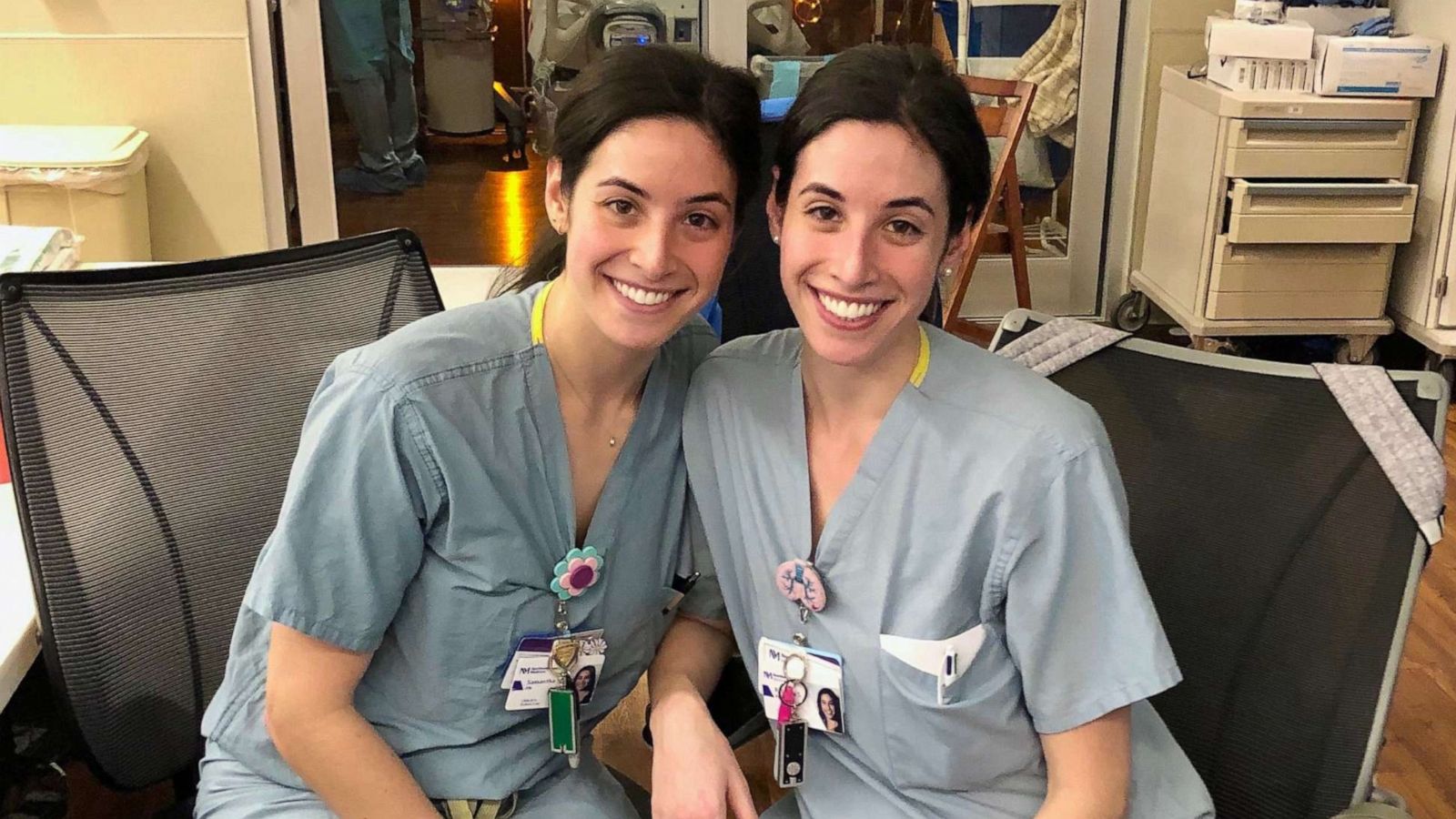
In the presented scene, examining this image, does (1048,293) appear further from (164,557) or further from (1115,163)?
(164,557)

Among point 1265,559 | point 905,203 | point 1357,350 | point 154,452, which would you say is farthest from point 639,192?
point 1357,350

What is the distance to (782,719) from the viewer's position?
128 cm

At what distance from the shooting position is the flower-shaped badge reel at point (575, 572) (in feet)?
4.18

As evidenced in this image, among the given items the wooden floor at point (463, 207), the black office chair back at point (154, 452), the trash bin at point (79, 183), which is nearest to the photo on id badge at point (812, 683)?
the black office chair back at point (154, 452)

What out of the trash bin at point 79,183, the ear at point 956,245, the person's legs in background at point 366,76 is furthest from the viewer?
the person's legs in background at point 366,76

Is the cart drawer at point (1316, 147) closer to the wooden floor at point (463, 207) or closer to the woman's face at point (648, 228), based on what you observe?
the wooden floor at point (463, 207)

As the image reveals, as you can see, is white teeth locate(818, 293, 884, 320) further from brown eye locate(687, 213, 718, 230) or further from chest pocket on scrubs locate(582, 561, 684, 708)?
chest pocket on scrubs locate(582, 561, 684, 708)

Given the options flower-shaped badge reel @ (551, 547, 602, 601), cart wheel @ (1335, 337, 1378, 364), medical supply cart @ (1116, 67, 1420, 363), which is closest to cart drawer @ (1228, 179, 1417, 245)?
medical supply cart @ (1116, 67, 1420, 363)

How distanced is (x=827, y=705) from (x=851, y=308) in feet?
1.21

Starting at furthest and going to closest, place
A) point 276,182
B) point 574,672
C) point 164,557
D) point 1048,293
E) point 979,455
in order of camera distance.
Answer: point 1048,293 < point 276,182 < point 164,557 < point 574,672 < point 979,455

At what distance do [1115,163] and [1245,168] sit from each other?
706mm

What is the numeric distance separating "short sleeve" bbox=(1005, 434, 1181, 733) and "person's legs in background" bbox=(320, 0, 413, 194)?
341cm

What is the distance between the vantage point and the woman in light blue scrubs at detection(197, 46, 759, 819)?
1.20 meters

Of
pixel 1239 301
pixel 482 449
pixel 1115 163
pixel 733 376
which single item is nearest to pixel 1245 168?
pixel 1239 301
